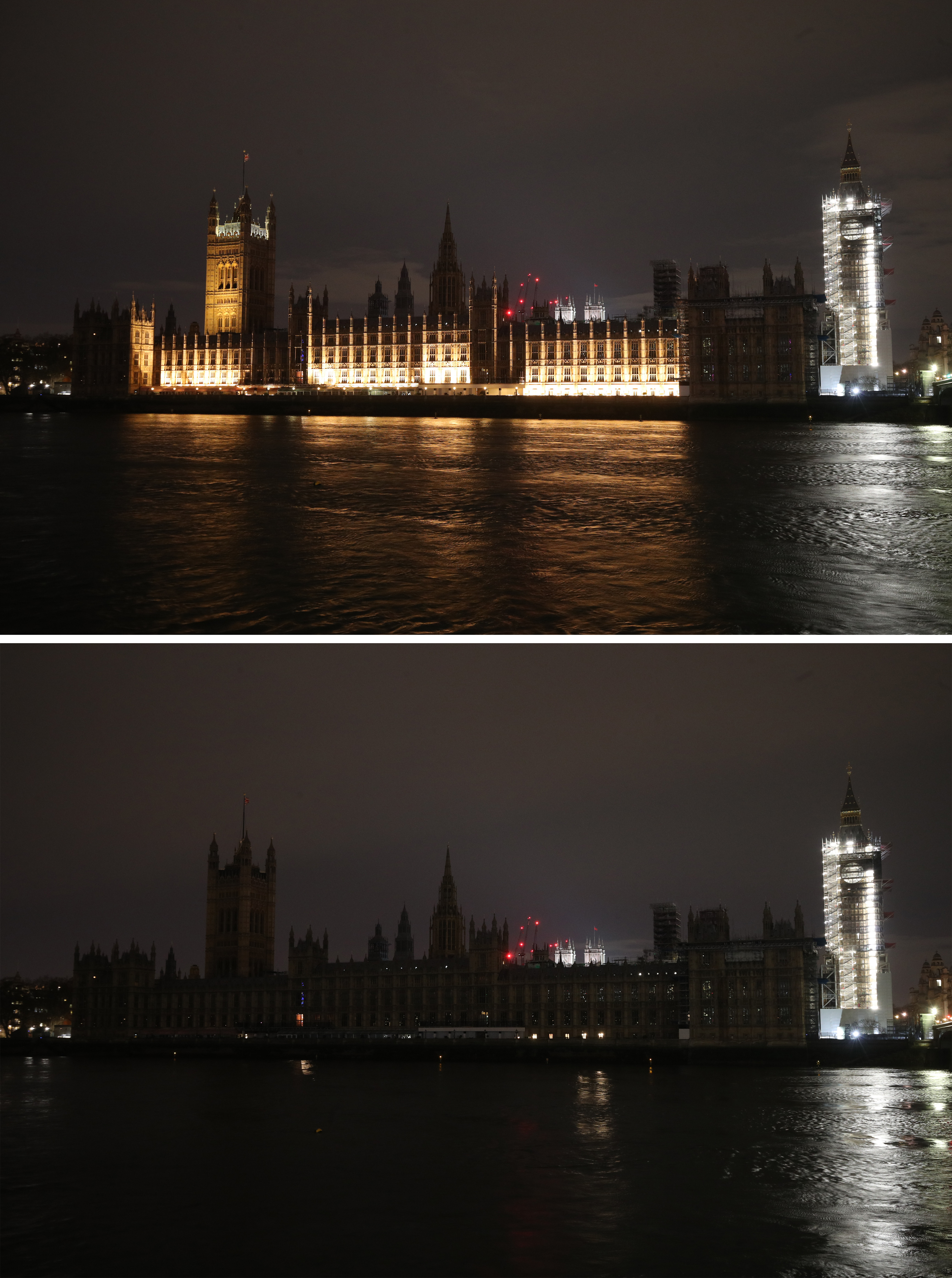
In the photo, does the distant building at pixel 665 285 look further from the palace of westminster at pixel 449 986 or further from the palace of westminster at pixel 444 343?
the palace of westminster at pixel 449 986

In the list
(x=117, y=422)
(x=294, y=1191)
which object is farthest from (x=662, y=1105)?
(x=117, y=422)

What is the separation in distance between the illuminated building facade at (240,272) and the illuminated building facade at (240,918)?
2410 inches

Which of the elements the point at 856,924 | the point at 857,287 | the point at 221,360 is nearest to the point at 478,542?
the point at 856,924

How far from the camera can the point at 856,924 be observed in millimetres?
83625

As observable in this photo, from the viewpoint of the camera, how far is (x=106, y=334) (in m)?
133

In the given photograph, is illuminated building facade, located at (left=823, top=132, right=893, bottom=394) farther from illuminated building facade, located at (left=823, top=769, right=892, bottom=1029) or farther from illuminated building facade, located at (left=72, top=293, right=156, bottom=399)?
illuminated building facade, located at (left=72, top=293, right=156, bottom=399)

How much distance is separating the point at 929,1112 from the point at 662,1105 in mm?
8787

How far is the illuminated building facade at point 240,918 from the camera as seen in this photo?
114 m

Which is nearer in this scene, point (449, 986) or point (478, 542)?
point (478, 542)

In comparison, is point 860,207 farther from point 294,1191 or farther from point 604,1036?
point 294,1191

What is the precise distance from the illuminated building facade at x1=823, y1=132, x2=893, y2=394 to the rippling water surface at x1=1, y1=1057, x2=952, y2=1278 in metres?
64.4

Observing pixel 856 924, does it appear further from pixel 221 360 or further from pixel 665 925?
pixel 221 360

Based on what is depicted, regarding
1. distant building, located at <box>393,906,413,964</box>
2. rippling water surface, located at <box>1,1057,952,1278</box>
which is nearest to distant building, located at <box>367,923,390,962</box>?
distant building, located at <box>393,906,413,964</box>

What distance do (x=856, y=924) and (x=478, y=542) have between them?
67249 mm
